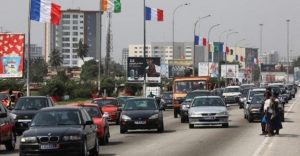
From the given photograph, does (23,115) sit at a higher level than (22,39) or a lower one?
lower

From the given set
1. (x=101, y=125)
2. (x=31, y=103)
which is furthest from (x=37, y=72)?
(x=101, y=125)

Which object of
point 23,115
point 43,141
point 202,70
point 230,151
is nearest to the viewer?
point 43,141

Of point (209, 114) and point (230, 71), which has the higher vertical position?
point (230, 71)

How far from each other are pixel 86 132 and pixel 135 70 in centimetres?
6033

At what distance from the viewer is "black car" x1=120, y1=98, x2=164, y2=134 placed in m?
32.0

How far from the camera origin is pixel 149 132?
3312 centimetres

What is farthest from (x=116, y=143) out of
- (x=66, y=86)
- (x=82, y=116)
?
(x=66, y=86)

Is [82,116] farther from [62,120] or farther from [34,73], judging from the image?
[34,73]

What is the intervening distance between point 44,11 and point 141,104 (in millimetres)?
16963

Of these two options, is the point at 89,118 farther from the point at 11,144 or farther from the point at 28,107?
the point at 28,107

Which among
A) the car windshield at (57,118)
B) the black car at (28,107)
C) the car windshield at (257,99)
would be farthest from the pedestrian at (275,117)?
the car windshield at (257,99)

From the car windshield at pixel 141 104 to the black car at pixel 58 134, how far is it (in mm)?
14125

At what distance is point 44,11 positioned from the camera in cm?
4825

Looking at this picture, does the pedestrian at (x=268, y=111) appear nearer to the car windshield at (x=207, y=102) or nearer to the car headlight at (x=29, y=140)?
the car windshield at (x=207, y=102)
